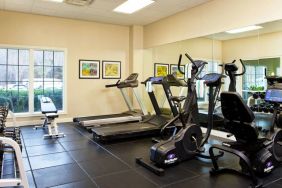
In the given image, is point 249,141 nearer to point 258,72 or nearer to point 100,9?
point 258,72

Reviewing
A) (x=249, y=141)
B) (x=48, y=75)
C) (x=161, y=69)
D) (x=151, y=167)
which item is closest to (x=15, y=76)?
(x=48, y=75)

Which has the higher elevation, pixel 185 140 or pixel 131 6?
pixel 131 6

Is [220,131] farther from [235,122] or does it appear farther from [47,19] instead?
[47,19]

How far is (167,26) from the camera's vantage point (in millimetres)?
6715

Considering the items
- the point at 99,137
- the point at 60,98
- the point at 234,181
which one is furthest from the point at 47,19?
the point at 234,181

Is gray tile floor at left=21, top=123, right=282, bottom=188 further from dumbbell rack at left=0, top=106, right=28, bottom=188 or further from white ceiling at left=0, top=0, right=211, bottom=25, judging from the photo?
white ceiling at left=0, top=0, right=211, bottom=25

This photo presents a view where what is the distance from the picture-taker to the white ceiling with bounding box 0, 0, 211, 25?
5492mm

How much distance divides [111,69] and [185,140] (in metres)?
4.72

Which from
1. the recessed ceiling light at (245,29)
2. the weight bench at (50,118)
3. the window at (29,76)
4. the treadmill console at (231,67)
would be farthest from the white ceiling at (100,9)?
the treadmill console at (231,67)

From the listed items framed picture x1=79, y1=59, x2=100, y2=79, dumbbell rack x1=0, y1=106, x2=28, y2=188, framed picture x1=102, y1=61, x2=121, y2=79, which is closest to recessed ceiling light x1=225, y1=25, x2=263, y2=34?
framed picture x1=102, y1=61, x2=121, y2=79

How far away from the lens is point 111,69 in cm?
764

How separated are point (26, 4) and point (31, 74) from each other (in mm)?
1883

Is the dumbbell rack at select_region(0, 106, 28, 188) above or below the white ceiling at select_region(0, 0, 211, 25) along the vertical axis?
below

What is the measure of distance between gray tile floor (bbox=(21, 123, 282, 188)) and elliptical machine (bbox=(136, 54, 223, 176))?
0.42ft
